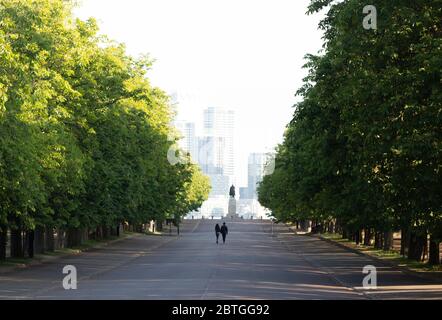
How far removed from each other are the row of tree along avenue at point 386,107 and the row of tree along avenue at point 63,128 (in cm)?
1074

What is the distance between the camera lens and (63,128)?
4941 cm

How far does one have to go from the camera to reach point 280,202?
107 meters

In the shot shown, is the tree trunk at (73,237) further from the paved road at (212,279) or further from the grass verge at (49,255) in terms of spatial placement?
the paved road at (212,279)

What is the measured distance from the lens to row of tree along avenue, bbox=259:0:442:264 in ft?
109

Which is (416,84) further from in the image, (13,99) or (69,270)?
(69,270)

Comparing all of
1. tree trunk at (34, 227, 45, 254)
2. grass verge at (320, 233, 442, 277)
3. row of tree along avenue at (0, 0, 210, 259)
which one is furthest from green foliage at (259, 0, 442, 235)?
tree trunk at (34, 227, 45, 254)

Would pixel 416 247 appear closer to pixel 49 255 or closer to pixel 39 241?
pixel 49 255

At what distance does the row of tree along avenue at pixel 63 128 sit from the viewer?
40.9 m

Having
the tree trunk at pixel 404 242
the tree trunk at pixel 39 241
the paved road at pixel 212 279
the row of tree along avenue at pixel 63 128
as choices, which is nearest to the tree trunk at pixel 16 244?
the row of tree along avenue at pixel 63 128

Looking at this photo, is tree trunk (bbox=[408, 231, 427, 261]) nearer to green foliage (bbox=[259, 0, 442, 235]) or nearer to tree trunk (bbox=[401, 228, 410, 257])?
tree trunk (bbox=[401, 228, 410, 257])

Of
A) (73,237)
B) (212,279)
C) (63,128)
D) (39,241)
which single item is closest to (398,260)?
(63,128)

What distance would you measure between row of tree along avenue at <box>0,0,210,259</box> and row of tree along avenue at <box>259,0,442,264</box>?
10739 millimetres

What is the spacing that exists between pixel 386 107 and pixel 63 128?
1981 centimetres

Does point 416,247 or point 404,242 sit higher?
point 404,242
